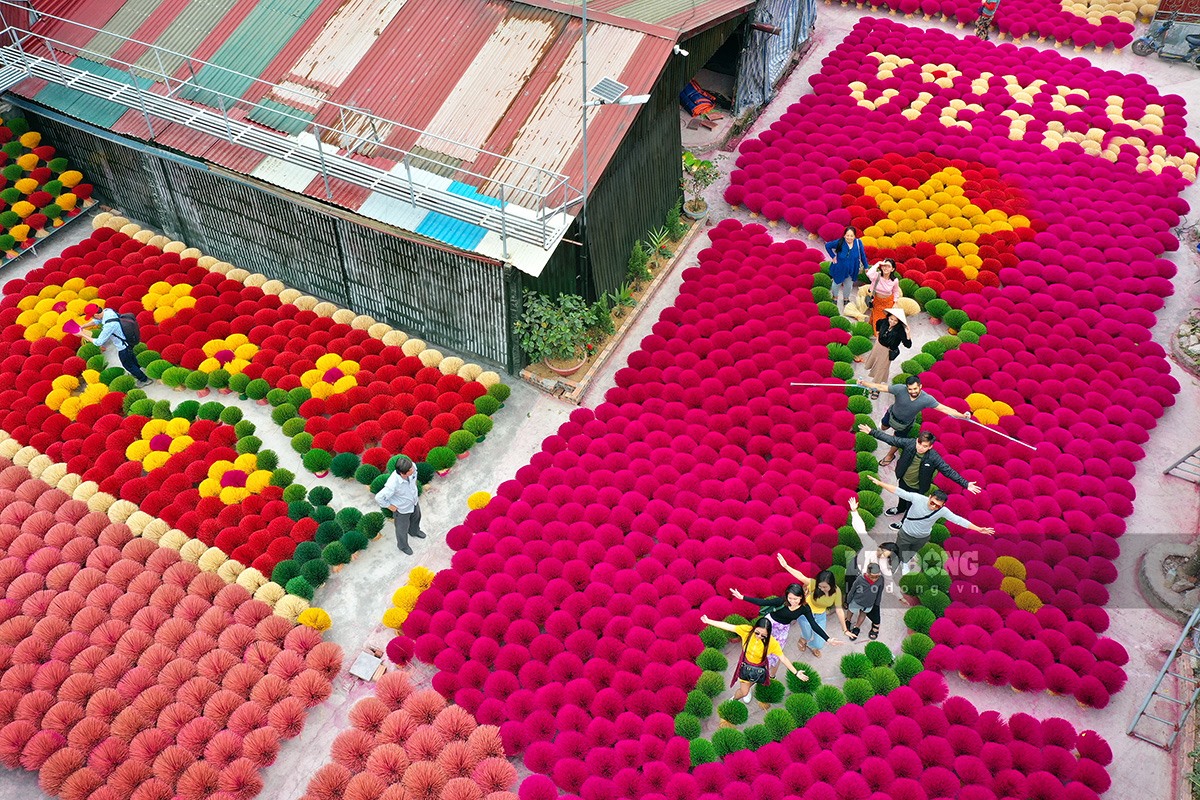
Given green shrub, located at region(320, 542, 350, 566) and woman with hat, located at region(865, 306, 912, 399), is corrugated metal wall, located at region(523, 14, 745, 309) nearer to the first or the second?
woman with hat, located at region(865, 306, 912, 399)

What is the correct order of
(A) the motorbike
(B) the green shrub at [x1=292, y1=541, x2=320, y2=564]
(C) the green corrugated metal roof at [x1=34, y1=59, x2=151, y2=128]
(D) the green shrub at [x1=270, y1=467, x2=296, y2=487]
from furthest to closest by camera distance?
(A) the motorbike → (C) the green corrugated metal roof at [x1=34, y1=59, x2=151, y2=128] → (D) the green shrub at [x1=270, y1=467, x2=296, y2=487] → (B) the green shrub at [x1=292, y1=541, x2=320, y2=564]

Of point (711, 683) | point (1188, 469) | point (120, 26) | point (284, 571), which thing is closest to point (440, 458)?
point (284, 571)

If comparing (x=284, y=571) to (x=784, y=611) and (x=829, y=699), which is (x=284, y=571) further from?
(x=829, y=699)

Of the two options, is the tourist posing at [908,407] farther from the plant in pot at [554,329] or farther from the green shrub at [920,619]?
the plant in pot at [554,329]

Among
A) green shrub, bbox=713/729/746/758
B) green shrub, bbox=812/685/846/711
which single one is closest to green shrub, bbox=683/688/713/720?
green shrub, bbox=713/729/746/758

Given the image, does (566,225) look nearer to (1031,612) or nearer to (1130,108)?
(1031,612)

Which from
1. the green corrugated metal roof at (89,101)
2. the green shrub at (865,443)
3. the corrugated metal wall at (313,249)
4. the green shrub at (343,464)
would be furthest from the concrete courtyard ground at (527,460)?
the green corrugated metal roof at (89,101)
